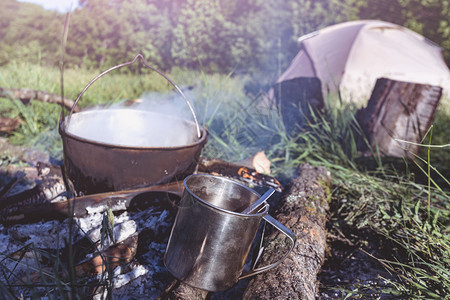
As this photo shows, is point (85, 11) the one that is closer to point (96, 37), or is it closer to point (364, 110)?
point (96, 37)

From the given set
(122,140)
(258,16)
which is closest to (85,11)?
(258,16)

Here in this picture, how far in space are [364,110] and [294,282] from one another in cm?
262

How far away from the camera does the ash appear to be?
1423mm

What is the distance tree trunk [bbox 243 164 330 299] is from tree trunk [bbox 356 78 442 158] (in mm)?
1240

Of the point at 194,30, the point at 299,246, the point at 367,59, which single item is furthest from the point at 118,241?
the point at 194,30

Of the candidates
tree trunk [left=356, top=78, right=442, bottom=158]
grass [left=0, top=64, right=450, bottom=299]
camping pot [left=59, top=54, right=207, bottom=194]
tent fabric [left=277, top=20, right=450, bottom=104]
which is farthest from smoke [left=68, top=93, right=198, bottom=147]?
tent fabric [left=277, top=20, right=450, bottom=104]

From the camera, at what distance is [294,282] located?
1.30 m

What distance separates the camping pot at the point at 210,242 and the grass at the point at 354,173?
1.56 feet

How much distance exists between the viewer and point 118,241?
1646mm

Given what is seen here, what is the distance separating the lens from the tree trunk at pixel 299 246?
4.17ft

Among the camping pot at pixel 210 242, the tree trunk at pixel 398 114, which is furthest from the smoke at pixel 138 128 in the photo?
the tree trunk at pixel 398 114

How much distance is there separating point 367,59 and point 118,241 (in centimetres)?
659

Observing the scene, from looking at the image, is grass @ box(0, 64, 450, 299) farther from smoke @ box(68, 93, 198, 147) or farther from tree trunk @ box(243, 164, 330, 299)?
smoke @ box(68, 93, 198, 147)

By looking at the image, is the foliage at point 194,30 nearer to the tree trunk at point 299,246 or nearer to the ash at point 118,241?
the tree trunk at point 299,246
